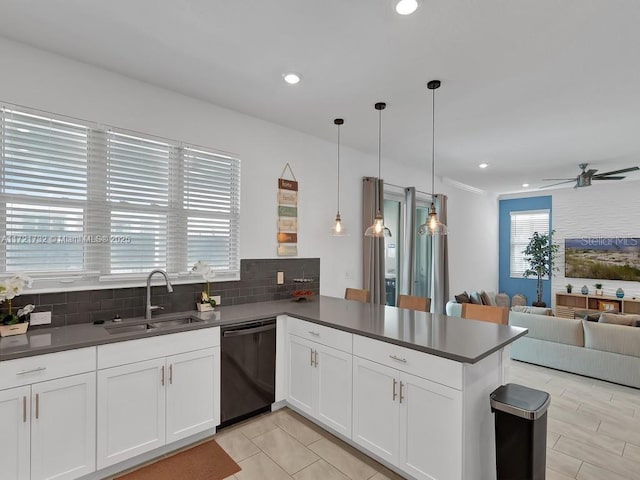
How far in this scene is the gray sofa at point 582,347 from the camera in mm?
3762

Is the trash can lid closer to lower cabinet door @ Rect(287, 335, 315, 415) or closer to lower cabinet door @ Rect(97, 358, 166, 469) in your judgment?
lower cabinet door @ Rect(287, 335, 315, 415)

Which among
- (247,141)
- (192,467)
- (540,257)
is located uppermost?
(247,141)

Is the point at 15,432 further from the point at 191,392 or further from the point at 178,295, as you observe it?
the point at 178,295

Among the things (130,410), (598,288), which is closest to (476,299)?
(598,288)

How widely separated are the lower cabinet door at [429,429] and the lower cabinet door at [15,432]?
219 cm

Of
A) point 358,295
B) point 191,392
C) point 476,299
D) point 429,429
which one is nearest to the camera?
point 429,429

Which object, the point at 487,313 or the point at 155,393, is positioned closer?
the point at 155,393

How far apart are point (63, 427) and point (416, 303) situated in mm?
3014

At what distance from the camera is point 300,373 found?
2990 millimetres

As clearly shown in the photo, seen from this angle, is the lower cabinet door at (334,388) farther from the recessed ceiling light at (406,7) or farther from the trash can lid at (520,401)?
the recessed ceiling light at (406,7)

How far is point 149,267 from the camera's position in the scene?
293 centimetres

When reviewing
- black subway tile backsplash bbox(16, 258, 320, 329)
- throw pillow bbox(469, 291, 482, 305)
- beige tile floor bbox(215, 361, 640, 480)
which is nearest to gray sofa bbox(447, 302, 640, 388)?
beige tile floor bbox(215, 361, 640, 480)

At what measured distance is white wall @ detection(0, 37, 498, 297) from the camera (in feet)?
8.07

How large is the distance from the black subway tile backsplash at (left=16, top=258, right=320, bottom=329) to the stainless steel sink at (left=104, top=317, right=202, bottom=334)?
0.13 metres
